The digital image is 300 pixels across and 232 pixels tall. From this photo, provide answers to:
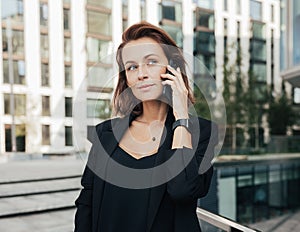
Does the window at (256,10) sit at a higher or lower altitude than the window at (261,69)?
higher

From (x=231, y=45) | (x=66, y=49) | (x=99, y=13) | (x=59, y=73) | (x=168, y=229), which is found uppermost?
(x=231, y=45)

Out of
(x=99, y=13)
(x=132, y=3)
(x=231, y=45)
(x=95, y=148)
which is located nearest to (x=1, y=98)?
(x=99, y=13)

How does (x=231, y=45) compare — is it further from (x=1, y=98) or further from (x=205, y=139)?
(x=205, y=139)

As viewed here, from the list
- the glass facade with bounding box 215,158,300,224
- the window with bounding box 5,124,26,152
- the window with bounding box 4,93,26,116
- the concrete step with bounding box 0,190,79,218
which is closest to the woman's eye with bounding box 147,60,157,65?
the concrete step with bounding box 0,190,79,218

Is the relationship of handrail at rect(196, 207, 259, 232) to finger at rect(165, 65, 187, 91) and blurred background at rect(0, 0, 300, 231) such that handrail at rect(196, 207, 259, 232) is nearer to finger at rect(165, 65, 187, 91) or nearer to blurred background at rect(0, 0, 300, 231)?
blurred background at rect(0, 0, 300, 231)

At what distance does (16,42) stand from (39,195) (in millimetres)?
1941

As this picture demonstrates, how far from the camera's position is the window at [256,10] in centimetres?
1380

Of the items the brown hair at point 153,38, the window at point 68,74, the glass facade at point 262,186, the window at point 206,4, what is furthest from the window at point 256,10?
the brown hair at point 153,38

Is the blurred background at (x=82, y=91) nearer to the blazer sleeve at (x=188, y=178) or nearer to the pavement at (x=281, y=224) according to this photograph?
the blazer sleeve at (x=188, y=178)

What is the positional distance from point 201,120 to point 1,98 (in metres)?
3.99

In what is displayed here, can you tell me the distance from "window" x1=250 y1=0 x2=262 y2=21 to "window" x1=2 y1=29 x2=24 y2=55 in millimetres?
11753

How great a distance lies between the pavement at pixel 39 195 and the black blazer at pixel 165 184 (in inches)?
52.6

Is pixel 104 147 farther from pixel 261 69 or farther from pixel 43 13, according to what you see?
pixel 261 69

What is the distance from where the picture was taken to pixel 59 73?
4344 millimetres
